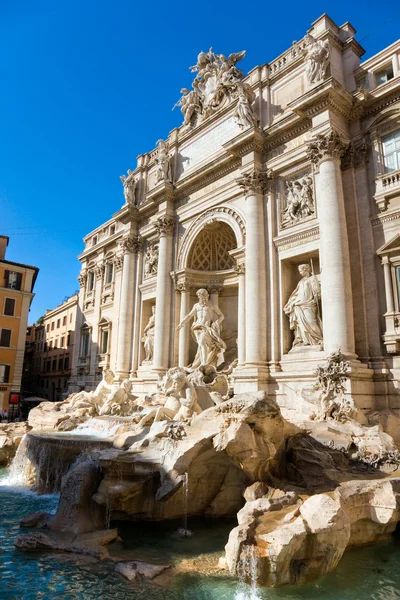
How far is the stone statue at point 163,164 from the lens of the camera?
19812 mm

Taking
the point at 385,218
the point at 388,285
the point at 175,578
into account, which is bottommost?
the point at 175,578

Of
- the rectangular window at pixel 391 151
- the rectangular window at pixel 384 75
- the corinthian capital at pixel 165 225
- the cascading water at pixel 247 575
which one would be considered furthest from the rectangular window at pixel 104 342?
the cascading water at pixel 247 575

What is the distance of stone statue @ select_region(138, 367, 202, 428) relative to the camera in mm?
10992

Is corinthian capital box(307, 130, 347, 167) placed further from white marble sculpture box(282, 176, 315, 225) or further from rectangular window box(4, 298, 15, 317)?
rectangular window box(4, 298, 15, 317)

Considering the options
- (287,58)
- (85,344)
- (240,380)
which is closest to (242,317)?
(240,380)

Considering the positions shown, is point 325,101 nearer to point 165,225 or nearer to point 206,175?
point 206,175

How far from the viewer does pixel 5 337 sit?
2766cm

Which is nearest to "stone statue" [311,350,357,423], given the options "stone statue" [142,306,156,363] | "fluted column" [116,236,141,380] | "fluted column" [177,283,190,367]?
"fluted column" [177,283,190,367]

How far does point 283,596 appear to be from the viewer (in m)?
5.40

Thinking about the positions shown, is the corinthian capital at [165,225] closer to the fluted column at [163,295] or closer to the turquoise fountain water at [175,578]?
the fluted column at [163,295]

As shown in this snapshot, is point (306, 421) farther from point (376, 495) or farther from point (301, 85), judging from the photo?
point (301, 85)

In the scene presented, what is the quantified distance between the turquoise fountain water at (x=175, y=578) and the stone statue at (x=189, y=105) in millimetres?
17524

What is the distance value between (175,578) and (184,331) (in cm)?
1240

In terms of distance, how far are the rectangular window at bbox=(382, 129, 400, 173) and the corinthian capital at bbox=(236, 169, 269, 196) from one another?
3957 mm
